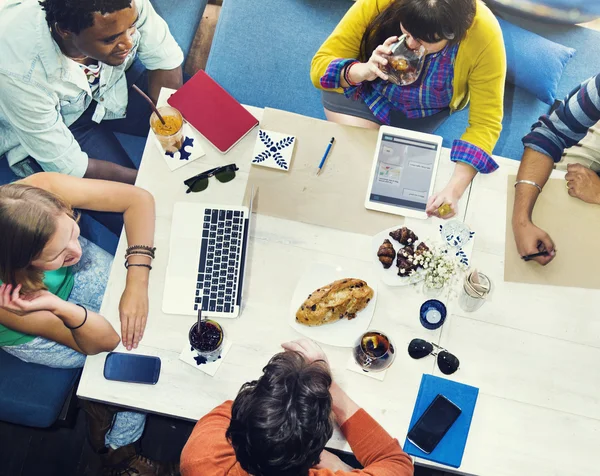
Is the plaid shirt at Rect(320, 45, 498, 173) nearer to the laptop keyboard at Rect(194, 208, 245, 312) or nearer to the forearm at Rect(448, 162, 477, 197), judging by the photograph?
the forearm at Rect(448, 162, 477, 197)

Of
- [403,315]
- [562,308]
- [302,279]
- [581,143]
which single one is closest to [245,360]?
[302,279]

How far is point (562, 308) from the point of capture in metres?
1.74

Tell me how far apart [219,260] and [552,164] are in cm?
117

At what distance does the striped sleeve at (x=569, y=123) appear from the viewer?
1850mm

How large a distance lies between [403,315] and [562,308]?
0.51 metres

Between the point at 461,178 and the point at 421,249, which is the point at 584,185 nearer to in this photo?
the point at 461,178

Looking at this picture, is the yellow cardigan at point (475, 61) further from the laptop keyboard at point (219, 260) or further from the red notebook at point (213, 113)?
the laptop keyboard at point (219, 260)

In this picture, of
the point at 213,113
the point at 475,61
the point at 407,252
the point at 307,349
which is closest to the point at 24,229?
the point at 213,113

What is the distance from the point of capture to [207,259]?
1.76 m

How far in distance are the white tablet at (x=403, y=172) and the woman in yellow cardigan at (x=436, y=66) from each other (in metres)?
0.06

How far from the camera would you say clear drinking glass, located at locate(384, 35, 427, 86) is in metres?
1.73

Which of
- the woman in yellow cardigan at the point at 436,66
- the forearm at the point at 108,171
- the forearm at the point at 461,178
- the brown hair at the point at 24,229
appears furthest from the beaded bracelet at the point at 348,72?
the brown hair at the point at 24,229

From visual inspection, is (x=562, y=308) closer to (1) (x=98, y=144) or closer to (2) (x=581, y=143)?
(2) (x=581, y=143)

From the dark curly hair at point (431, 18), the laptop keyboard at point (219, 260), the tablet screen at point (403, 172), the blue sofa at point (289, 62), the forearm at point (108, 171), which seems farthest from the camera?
the blue sofa at point (289, 62)
